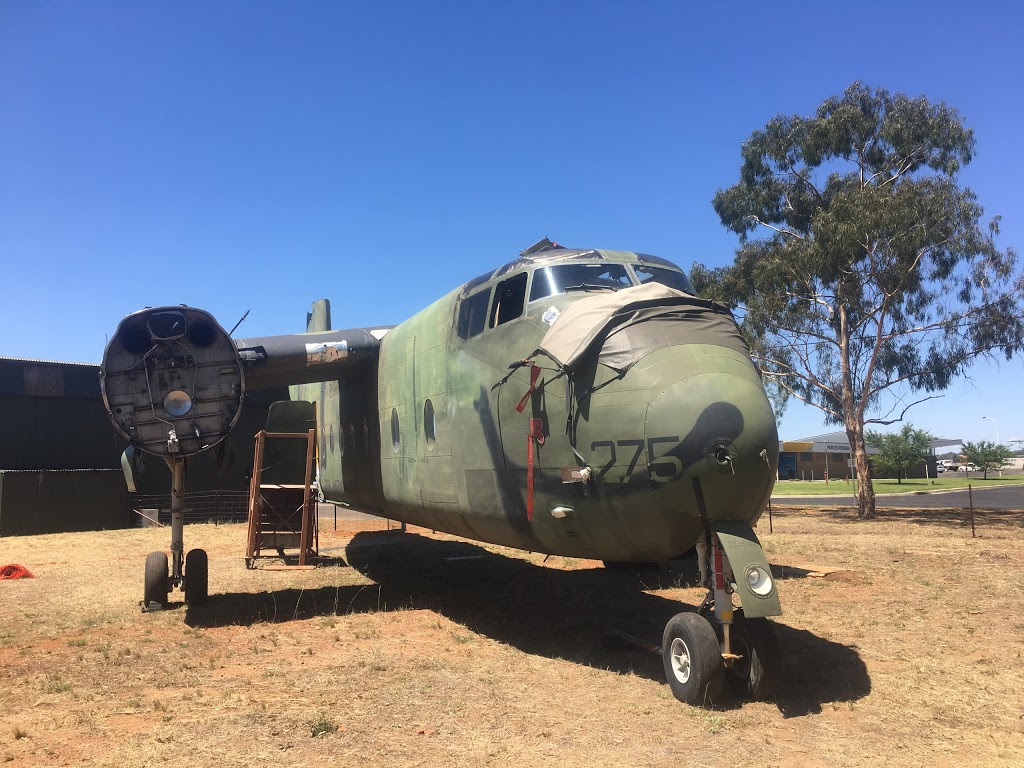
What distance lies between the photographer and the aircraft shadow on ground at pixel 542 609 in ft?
23.9

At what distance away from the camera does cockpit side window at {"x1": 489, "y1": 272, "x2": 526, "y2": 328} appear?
323 inches

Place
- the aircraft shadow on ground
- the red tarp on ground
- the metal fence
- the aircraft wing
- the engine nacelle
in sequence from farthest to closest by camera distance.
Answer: the metal fence < the red tarp on ground < the aircraft wing < the engine nacelle < the aircraft shadow on ground

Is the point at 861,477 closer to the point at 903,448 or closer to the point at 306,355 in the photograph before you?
the point at 306,355

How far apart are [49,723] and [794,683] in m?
6.68

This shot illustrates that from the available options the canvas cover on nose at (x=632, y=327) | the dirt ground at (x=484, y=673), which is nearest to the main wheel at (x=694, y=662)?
the dirt ground at (x=484, y=673)

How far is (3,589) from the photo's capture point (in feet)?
42.3

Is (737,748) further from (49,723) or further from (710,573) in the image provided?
(49,723)

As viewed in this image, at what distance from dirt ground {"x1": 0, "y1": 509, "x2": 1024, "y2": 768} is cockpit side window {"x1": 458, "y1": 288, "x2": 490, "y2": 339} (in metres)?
3.84

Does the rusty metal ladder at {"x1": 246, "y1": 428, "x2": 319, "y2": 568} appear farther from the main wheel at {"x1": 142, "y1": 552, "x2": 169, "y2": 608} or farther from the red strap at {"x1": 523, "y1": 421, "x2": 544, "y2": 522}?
the red strap at {"x1": 523, "y1": 421, "x2": 544, "y2": 522}

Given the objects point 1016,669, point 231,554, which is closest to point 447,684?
point 1016,669

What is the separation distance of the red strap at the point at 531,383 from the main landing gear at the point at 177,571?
19.3 ft

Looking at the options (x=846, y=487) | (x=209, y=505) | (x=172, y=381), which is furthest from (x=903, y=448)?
(x=172, y=381)

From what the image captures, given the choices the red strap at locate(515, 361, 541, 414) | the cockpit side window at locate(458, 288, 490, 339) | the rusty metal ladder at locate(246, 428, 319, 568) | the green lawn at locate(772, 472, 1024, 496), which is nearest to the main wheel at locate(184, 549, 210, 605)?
the rusty metal ladder at locate(246, 428, 319, 568)

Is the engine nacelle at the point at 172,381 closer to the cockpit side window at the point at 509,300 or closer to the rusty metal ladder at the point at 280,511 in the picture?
the rusty metal ladder at the point at 280,511
